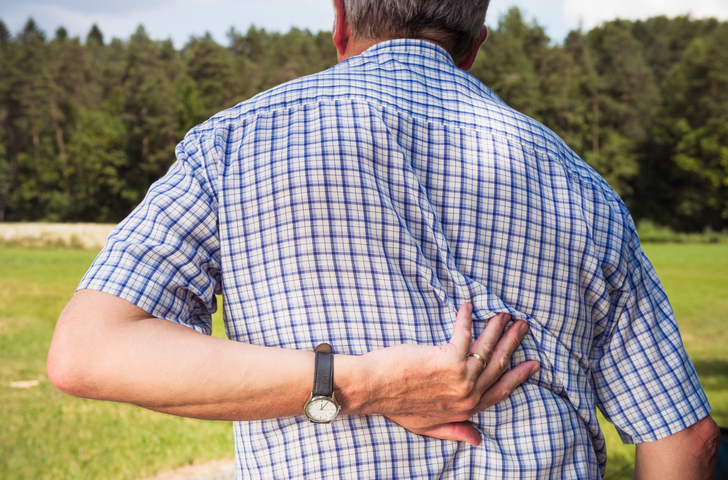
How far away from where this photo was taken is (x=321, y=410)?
0.99m

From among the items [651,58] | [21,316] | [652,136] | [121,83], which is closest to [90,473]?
[21,316]

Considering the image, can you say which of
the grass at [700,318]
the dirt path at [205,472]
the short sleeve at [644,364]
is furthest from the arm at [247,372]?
the dirt path at [205,472]

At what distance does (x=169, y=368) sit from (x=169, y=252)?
0.19 m

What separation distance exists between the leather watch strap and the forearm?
0.01 meters

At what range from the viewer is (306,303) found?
104 centimetres

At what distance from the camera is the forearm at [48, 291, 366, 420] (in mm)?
920

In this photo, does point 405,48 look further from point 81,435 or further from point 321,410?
point 81,435

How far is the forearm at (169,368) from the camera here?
920mm

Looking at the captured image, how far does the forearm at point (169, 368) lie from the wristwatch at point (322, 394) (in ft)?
0.04

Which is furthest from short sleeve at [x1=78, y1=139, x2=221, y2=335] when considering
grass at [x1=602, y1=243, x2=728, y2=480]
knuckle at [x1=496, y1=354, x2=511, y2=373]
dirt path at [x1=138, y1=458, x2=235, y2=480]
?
dirt path at [x1=138, y1=458, x2=235, y2=480]

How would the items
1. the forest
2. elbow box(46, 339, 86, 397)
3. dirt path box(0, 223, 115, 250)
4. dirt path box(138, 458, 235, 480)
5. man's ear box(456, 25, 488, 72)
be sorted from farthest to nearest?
the forest → dirt path box(0, 223, 115, 250) → dirt path box(138, 458, 235, 480) → man's ear box(456, 25, 488, 72) → elbow box(46, 339, 86, 397)

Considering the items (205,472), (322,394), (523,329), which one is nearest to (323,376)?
(322,394)

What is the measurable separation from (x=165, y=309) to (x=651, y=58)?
67.7 meters

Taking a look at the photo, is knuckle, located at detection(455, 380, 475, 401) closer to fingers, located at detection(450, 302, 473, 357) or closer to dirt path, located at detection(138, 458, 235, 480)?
fingers, located at detection(450, 302, 473, 357)
